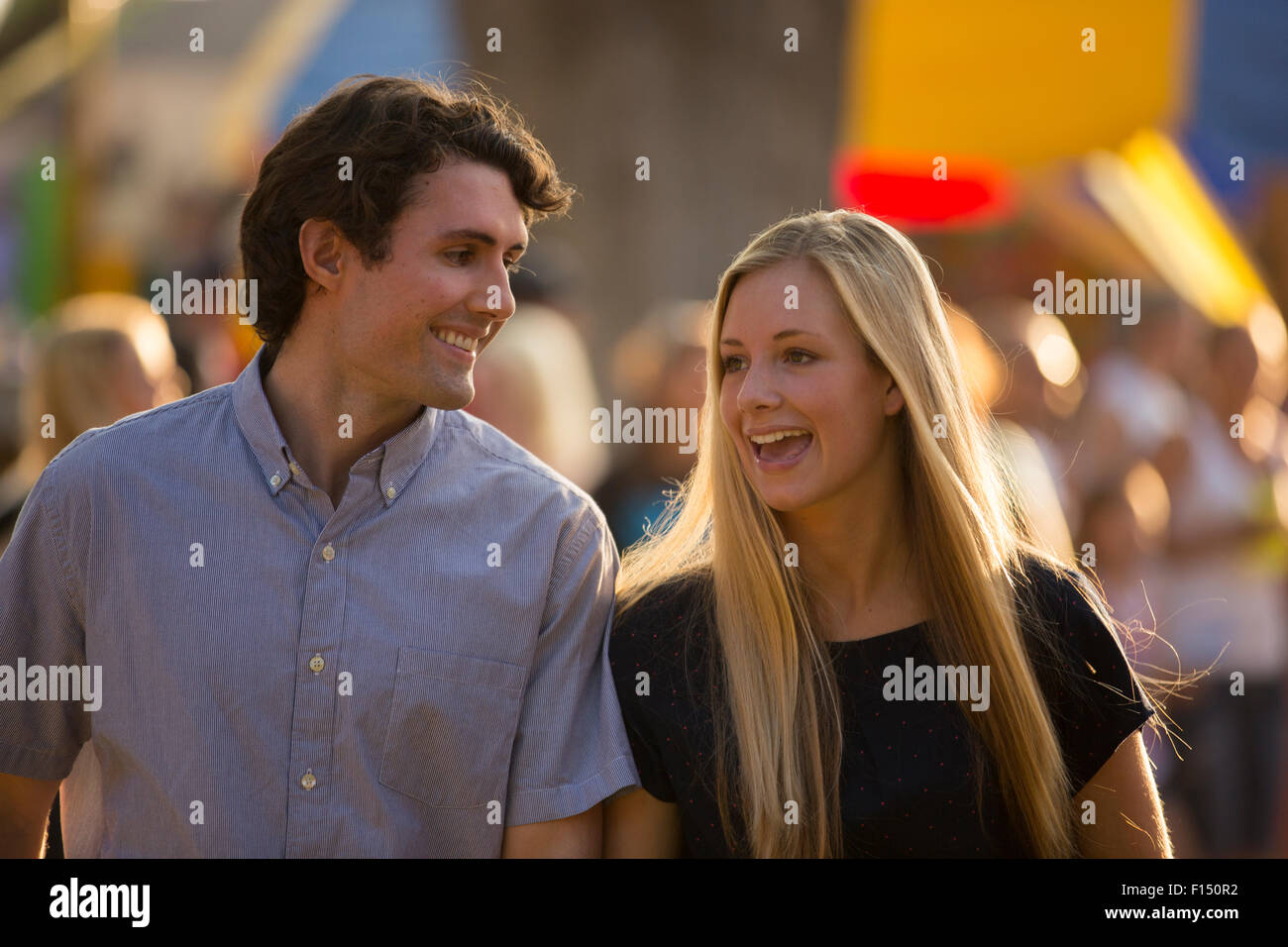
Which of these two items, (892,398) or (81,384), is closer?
(892,398)

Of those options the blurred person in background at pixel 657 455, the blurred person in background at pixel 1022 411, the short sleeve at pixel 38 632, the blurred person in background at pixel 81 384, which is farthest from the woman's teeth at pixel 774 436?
the blurred person in background at pixel 81 384

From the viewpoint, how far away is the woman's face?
2680 millimetres

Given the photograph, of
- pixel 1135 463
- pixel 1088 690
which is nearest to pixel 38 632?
pixel 1088 690

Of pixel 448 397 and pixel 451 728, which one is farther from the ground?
pixel 448 397

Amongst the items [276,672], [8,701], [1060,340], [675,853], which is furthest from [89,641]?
[1060,340]

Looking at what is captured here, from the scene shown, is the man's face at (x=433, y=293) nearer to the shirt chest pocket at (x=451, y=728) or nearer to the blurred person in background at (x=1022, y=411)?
the shirt chest pocket at (x=451, y=728)

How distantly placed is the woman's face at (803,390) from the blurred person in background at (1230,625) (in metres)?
2.99

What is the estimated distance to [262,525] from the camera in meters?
2.54

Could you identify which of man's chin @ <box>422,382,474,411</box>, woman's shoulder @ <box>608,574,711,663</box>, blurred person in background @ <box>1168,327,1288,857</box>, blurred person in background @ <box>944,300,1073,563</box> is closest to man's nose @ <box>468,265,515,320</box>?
man's chin @ <box>422,382,474,411</box>

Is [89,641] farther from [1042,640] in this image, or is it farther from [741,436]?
[1042,640]

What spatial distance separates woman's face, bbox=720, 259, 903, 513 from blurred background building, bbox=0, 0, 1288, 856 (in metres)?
2.19

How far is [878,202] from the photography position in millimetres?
8281

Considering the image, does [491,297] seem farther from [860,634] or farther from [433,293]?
[860,634]

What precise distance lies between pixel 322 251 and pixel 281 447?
42 cm
